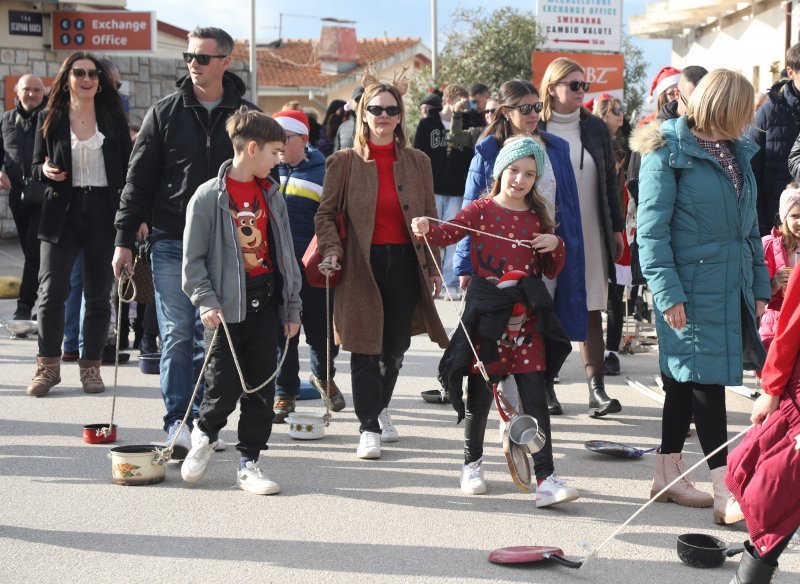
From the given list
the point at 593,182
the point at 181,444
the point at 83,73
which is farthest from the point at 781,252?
the point at 83,73

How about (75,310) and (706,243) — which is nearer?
(706,243)

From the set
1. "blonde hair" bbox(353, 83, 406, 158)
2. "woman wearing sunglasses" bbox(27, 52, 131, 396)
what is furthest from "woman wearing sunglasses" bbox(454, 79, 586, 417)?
"woman wearing sunglasses" bbox(27, 52, 131, 396)

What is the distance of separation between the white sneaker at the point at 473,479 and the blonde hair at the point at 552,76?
2421mm

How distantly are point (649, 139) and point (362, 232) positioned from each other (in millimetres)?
1695

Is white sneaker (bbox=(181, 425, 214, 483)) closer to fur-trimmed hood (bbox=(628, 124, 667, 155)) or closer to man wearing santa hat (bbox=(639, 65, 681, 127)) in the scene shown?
fur-trimmed hood (bbox=(628, 124, 667, 155))

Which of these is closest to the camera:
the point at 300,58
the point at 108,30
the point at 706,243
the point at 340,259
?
the point at 706,243

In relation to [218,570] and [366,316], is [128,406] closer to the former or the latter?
[366,316]

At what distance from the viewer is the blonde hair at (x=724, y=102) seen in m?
5.17

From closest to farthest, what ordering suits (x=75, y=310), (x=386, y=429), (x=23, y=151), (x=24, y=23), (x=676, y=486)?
(x=676, y=486) < (x=386, y=429) < (x=75, y=310) < (x=23, y=151) < (x=24, y=23)

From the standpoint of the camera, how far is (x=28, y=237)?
1055cm

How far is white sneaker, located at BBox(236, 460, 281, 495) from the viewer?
18.2ft

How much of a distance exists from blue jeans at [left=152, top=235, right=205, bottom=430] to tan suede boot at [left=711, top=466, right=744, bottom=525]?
2776 millimetres

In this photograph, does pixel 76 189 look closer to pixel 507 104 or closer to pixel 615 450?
pixel 507 104

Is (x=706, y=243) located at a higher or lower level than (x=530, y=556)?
higher
